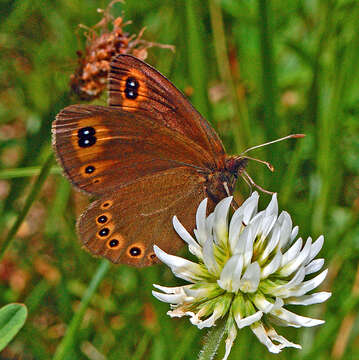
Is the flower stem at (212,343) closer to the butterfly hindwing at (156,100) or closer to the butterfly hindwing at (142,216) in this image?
the butterfly hindwing at (142,216)

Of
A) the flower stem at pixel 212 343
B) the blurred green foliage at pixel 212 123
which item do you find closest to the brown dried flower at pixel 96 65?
the blurred green foliage at pixel 212 123

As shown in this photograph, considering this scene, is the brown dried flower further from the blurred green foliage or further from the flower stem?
the flower stem

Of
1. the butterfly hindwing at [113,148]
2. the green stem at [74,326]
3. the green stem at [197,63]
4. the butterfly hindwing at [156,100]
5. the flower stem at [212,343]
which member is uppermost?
the green stem at [197,63]

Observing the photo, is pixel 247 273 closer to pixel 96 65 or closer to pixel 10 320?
pixel 10 320

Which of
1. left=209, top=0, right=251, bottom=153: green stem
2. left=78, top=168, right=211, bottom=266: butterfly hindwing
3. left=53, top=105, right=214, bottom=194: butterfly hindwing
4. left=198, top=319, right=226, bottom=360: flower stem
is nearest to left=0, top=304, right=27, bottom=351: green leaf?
left=78, top=168, right=211, bottom=266: butterfly hindwing

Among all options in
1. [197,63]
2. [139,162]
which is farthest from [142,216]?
[197,63]

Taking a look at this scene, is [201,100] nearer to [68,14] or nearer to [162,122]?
[162,122]

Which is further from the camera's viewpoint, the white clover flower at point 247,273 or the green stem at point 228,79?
the green stem at point 228,79
